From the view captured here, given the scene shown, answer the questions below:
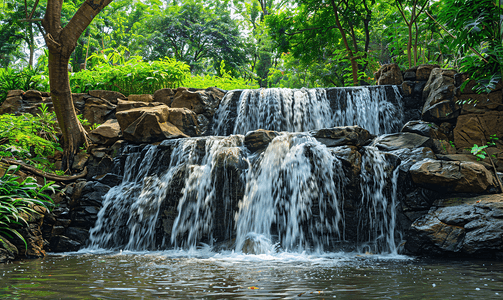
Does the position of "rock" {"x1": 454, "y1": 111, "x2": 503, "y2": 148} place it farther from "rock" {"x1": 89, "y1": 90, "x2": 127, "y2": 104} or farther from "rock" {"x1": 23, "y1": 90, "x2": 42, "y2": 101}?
"rock" {"x1": 23, "y1": 90, "x2": 42, "y2": 101}

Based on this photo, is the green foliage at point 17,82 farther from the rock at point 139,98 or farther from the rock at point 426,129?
the rock at point 426,129

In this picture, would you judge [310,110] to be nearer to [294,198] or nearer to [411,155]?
[411,155]

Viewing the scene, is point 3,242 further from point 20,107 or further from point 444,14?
point 444,14

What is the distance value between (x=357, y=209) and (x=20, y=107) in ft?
31.8

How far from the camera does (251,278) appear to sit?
3.43m

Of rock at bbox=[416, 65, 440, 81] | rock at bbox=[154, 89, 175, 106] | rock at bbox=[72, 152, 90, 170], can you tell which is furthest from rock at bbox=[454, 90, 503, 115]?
rock at bbox=[72, 152, 90, 170]

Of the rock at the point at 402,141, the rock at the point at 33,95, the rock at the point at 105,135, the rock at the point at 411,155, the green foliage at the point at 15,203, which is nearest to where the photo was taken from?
the green foliage at the point at 15,203

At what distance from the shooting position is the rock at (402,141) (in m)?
6.91

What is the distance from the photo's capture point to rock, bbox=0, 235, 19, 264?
182 inches

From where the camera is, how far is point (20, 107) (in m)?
9.31

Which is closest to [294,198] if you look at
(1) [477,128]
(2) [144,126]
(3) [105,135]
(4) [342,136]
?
(4) [342,136]

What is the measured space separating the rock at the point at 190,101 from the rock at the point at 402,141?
5378 mm

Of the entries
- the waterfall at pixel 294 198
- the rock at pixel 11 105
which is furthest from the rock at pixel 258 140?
the rock at pixel 11 105

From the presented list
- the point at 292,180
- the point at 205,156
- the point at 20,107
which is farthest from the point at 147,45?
the point at 292,180
